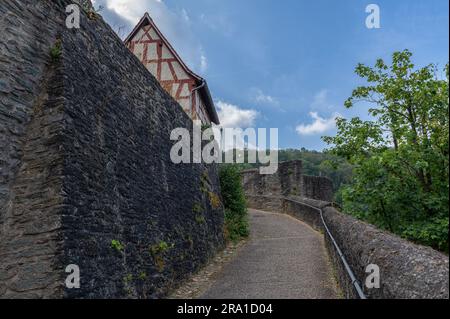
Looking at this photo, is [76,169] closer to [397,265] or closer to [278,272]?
[397,265]

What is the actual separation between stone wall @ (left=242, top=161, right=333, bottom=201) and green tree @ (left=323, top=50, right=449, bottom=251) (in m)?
12.6

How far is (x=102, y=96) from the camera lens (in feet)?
18.5

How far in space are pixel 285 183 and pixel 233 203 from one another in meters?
9.86

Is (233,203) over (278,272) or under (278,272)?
over

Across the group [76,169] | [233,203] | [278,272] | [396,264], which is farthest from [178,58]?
[396,264]

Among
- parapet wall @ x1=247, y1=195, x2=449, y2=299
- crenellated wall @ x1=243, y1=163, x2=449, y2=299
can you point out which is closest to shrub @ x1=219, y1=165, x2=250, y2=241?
crenellated wall @ x1=243, y1=163, x2=449, y2=299

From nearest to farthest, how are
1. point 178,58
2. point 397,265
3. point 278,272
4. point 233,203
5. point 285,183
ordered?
point 397,265
point 278,272
point 233,203
point 178,58
point 285,183

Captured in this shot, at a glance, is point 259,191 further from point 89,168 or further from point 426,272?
point 426,272

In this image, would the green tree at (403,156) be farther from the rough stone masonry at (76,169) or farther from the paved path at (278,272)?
the rough stone masonry at (76,169)

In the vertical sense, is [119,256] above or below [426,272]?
below

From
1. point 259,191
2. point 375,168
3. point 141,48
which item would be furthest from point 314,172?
point 375,168

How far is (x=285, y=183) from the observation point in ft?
73.0

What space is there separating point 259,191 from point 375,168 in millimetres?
16316

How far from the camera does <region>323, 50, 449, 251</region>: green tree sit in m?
4.78
